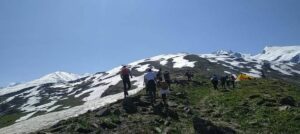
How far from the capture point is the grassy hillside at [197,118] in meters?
25.8

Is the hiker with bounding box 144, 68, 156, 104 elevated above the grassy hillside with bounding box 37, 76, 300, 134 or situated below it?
above

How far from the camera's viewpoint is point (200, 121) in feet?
81.3

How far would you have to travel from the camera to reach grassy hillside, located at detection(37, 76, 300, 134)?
25.8 metres

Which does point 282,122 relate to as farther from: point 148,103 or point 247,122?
point 148,103

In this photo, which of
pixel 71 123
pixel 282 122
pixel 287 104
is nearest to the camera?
pixel 282 122

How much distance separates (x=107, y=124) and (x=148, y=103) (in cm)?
819

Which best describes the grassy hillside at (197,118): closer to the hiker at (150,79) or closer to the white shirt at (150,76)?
the hiker at (150,79)

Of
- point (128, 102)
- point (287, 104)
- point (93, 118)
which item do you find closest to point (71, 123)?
point (93, 118)

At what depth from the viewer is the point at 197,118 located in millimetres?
25125

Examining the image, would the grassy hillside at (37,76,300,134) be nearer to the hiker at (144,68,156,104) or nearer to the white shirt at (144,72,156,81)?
the hiker at (144,68,156,104)

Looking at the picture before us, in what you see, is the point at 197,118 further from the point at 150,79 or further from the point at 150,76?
the point at 150,79

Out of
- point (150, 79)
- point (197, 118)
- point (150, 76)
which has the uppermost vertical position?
point (150, 76)

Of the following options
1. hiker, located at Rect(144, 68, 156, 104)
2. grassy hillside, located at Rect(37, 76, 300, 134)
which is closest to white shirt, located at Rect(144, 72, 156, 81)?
hiker, located at Rect(144, 68, 156, 104)

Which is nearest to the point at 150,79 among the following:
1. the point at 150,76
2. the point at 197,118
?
the point at 150,76
